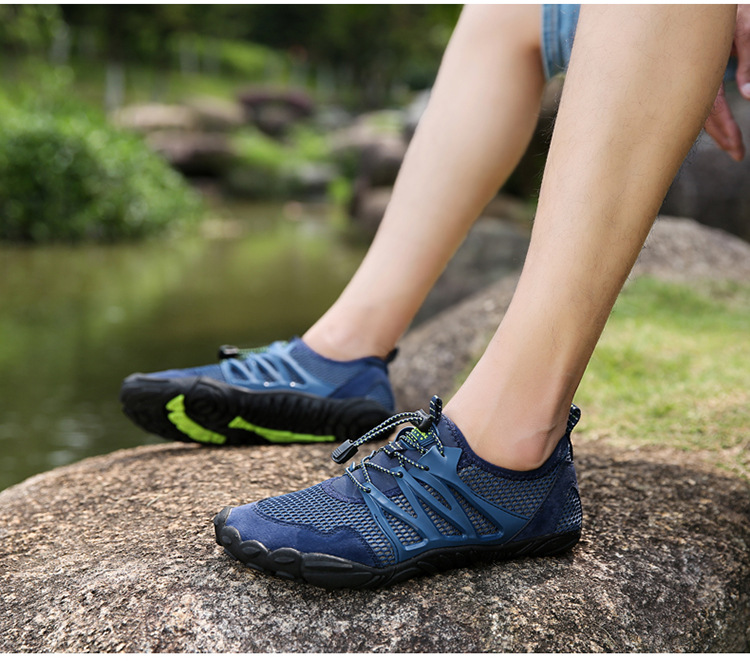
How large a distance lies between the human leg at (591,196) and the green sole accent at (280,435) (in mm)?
427

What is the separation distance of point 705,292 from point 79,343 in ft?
6.85

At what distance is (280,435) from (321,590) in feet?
1.46

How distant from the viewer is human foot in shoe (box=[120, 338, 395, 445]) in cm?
115

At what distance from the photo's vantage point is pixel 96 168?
537 cm

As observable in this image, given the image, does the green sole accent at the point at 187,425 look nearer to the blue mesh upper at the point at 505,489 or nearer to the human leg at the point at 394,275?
the human leg at the point at 394,275

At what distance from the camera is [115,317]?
2963 millimetres

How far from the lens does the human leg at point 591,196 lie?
0.78 metres

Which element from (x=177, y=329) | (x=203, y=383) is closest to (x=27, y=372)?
(x=177, y=329)

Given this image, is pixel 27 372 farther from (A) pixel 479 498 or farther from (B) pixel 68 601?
(A) pixel 479 498

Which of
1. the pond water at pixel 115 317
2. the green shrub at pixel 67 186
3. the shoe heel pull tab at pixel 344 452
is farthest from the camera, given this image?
the green shrub at pixel 67 186

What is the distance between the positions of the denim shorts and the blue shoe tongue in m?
0.57

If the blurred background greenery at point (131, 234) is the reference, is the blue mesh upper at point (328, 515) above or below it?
above

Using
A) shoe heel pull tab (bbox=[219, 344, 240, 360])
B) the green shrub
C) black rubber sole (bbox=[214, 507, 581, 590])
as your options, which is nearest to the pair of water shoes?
black rubber sole (bbox=[214, 507, 581, 590])

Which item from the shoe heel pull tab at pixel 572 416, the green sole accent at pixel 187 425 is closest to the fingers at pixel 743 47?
the shoe heel pull tab at pixel 572 416
